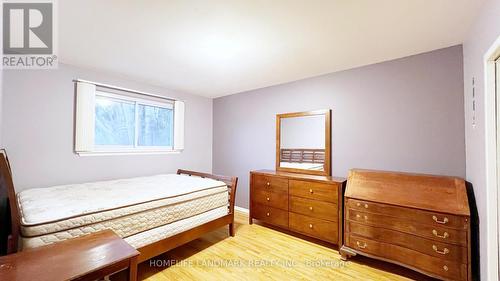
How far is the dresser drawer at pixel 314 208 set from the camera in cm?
241

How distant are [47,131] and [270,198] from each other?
2.88 meters

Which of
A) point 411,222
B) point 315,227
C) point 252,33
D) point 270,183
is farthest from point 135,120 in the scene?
point 411,222

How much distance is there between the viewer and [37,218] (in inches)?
56.8

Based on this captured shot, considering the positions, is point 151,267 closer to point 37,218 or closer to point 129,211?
point 129,211

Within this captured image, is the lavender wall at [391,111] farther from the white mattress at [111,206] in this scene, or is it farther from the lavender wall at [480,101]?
the white mattress at [111,206]

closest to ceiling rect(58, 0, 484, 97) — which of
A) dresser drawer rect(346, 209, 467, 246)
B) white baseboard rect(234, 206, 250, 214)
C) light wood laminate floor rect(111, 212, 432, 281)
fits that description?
dresser drawer rect(346, 209, 467, 246)

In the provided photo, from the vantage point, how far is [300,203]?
2.70 metres

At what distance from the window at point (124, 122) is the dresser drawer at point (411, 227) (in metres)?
2.95

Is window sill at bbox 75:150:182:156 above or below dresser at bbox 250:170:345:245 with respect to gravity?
above

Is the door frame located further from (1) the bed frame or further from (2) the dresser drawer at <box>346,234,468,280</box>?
(1) the bed frame

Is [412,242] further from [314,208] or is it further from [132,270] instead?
[132,270]

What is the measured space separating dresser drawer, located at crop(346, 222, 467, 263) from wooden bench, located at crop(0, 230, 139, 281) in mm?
2021

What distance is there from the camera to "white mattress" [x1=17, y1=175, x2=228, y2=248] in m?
1.46

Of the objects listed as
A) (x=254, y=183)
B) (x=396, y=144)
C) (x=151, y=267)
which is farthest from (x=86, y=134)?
(x=396, y=144)
